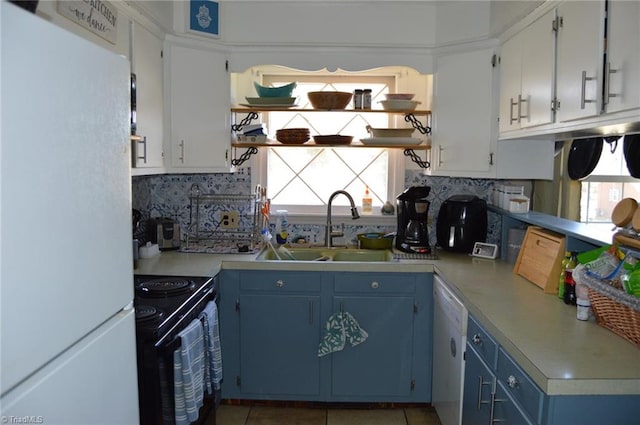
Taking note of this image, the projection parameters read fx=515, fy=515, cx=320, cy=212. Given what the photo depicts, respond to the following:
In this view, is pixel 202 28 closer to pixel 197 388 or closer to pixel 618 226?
pixel 197 388

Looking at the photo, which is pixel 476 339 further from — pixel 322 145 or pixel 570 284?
pixel 322 145

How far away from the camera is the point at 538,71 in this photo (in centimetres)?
228

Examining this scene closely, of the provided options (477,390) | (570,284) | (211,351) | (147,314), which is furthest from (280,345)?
(570,284)

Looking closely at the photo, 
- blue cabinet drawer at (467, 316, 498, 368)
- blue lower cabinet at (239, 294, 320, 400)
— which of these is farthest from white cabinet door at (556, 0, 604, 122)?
blue lower cabinet at (239, 294, 320, 400)

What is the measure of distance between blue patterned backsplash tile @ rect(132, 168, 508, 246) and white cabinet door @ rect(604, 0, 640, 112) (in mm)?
1669

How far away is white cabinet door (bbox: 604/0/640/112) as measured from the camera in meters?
1.54

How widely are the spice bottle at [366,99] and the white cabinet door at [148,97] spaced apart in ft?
3.88

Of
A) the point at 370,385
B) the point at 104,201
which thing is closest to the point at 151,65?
the point at 104,201

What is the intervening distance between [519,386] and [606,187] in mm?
1326

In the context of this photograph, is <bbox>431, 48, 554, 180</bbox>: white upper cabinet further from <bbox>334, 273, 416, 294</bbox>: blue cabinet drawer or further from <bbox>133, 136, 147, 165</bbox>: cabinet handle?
<bbox>133, 136, 147, 165</bbox>: cabinet handle

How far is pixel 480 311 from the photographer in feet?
6.38

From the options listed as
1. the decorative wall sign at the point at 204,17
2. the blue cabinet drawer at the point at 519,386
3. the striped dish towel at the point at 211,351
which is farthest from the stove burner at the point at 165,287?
the decorative wall sign at the point at 204,17

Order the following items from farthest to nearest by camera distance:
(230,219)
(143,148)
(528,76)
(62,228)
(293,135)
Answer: (230,219)
(293,135)
(143,148)
(528,76)
(62,228)

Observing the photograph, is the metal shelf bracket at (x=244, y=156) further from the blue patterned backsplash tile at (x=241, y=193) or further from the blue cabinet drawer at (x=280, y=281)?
the blue cabinet drawer at (x=280, y=281)
